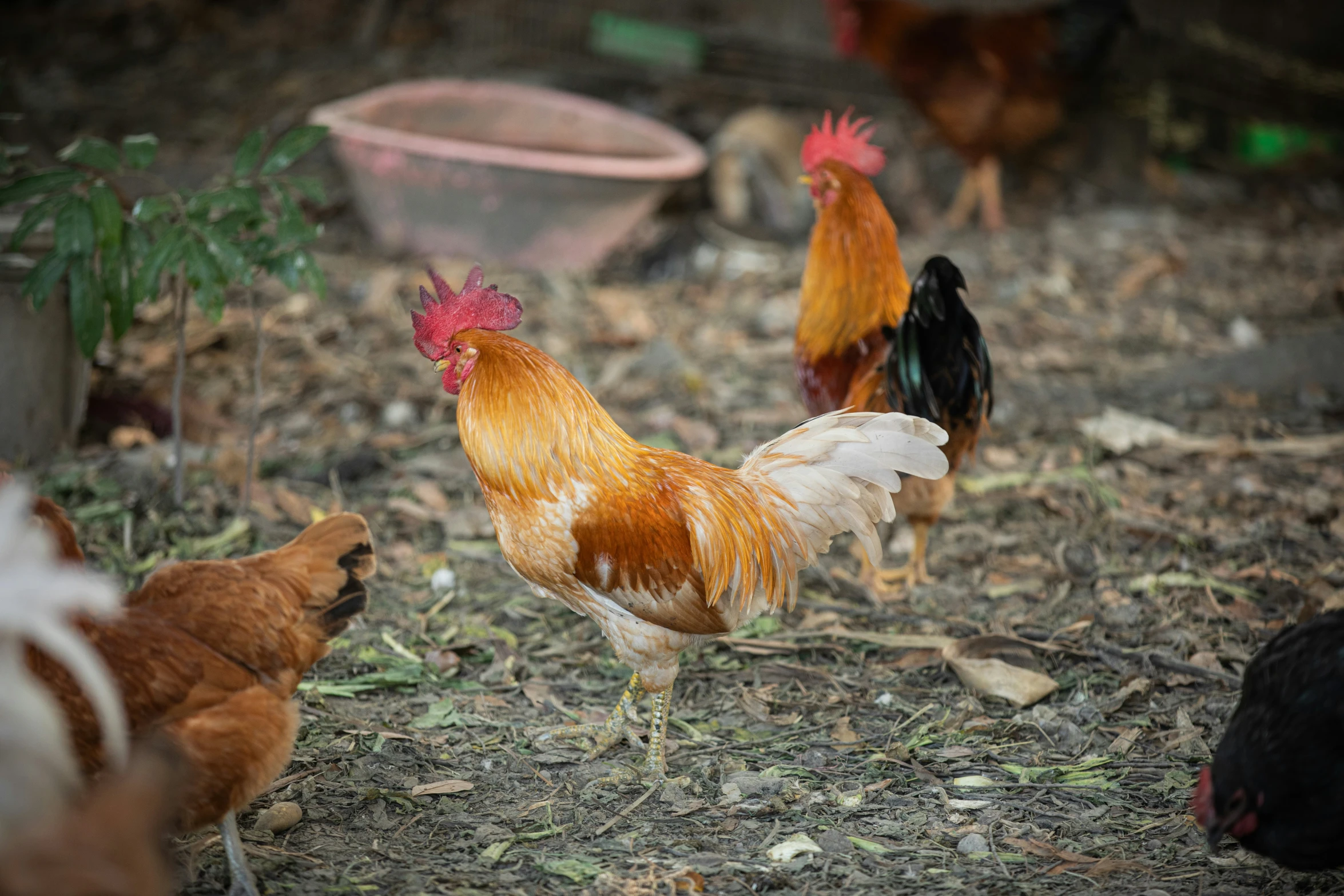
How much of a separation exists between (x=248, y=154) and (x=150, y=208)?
1.25 feet

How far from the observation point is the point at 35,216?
3518mm

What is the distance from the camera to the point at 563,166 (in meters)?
7.04

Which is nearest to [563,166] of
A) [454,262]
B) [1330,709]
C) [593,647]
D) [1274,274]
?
[454,262]

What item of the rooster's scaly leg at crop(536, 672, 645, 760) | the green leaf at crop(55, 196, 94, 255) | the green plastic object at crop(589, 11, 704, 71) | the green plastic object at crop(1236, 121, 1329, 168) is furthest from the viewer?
the green plastic object at crop(1236, 121, 1329, 168)

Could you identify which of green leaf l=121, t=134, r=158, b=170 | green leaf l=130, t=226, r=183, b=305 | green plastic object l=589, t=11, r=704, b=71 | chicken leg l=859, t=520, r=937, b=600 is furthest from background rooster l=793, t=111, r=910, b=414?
green plastic object l=589, t=11, r=704, b=71

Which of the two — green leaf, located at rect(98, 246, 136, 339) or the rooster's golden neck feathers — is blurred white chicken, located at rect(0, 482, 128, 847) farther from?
the rooster's golden neck feathers

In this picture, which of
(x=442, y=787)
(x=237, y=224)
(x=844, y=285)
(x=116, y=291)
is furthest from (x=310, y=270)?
(x=844, y=285)

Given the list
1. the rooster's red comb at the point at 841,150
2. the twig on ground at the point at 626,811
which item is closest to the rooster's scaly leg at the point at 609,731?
the twig on ground at the point at 626,811

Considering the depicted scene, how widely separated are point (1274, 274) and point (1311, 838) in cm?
651

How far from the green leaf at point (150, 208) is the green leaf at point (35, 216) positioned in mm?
218

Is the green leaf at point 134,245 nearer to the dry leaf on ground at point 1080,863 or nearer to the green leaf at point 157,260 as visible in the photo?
the green leaf at point 157,260

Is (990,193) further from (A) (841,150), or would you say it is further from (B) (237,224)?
(B) (237,224)

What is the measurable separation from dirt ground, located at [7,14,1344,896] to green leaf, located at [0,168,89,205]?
53.5 inches

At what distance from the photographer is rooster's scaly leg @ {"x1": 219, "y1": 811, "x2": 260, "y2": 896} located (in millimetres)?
2518
